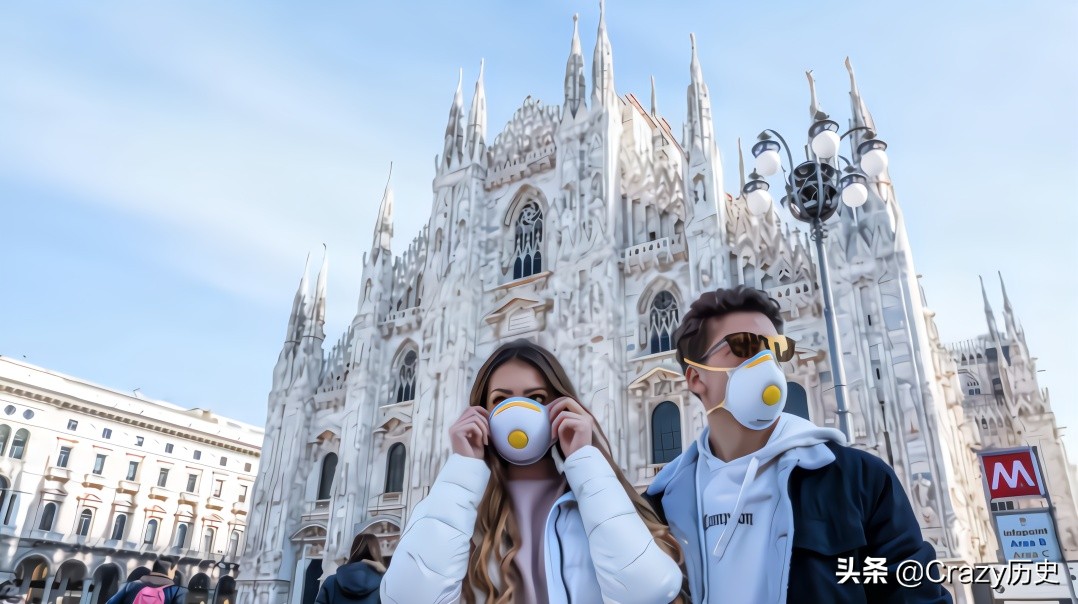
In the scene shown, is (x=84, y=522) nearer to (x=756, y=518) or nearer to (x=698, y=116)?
(x=698, y=116)

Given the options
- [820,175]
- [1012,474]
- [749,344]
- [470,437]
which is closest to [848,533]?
[749,344]

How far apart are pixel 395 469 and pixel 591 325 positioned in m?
7.66

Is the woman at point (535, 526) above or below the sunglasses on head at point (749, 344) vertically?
below

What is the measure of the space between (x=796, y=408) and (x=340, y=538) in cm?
1281

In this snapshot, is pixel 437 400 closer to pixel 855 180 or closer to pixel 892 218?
pixel 892 218

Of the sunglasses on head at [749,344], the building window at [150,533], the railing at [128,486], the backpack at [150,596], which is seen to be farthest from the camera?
the building window at [150,533]

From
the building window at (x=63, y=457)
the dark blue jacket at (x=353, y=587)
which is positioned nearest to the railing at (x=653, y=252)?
the dark blue jacket at (x=353, y=587)

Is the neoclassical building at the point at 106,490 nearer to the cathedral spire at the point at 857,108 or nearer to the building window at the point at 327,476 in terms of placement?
the building window at the point at 327,476

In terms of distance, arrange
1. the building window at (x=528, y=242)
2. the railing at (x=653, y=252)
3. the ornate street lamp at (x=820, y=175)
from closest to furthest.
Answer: the ornate street lamp at (x=820, y=175), the railing at (x=653, y=252), the building window at (x=528, y=242)

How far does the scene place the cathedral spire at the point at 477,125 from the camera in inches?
926

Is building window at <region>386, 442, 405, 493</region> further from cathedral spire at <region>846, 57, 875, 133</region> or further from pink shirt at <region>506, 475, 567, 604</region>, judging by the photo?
pink shirt at <region>506, 475, 567, 604</region>

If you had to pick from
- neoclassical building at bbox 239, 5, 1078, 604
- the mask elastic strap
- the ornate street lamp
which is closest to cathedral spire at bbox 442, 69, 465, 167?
neoclassical building at bbox 239, 5, 1078, 604

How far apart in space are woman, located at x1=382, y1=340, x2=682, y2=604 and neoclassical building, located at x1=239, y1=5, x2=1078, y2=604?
1265 cm

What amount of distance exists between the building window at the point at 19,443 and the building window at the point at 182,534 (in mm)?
7778
